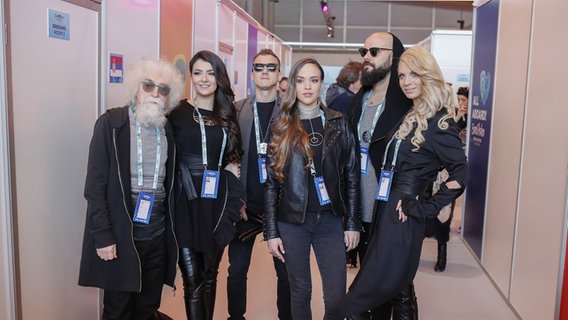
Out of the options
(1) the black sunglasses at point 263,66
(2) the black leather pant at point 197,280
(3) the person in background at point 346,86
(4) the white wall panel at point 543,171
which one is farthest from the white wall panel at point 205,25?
(4) the white wall panel at point 543,171

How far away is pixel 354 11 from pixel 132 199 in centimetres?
1415

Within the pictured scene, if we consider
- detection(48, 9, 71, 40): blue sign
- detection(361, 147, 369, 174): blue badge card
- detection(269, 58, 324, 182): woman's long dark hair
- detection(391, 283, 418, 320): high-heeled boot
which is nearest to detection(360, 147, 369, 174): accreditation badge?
detection(361, 147, 369, 174): blue badge card

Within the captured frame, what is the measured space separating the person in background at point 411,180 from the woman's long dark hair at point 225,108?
775mm

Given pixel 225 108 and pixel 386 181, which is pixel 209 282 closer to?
pixel 225 108

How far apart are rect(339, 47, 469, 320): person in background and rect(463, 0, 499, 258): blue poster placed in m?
2.26

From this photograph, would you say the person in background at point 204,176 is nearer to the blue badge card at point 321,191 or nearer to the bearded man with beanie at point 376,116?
the blue badge card at point 321,191

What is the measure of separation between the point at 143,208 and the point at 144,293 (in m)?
0.49

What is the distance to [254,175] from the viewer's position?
9.41ft

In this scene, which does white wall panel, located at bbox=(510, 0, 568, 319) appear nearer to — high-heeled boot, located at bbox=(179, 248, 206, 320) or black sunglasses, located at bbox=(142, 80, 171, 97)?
high-heeled boot, located at bbox=(179, 248, 206, 320)

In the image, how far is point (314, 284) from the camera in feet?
13.2

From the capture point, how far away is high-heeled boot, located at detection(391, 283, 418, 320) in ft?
8.36

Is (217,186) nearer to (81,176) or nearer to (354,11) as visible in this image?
(81,176)

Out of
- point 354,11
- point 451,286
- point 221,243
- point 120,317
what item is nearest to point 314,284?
point 451,286

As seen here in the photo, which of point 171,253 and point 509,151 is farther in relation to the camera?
point 509,151
